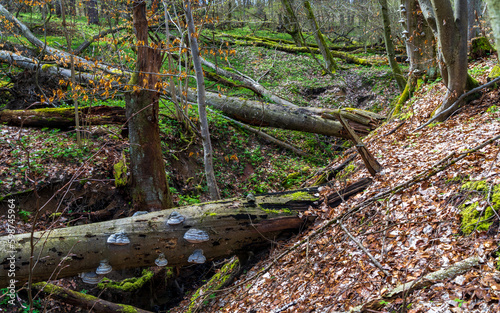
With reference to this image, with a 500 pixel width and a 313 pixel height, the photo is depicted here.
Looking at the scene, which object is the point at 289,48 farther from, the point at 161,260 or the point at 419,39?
the point at 161,260

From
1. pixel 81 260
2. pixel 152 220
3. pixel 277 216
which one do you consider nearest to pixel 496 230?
pixel 277 216

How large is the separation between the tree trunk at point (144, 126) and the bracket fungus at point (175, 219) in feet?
5.70

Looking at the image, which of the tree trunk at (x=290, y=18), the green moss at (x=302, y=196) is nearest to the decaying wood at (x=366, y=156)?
the green moss at (x=302, y=196)

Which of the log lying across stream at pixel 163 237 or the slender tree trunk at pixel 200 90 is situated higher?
the slender tree trunk at pixel 200 90

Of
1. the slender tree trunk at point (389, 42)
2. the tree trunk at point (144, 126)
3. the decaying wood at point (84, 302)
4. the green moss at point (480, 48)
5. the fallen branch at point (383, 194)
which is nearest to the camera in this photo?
the fallen branch at point (383, 194)

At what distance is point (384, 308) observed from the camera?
8.89 feet

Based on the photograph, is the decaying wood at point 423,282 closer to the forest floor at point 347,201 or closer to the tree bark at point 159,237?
the forest floor at point 347,201

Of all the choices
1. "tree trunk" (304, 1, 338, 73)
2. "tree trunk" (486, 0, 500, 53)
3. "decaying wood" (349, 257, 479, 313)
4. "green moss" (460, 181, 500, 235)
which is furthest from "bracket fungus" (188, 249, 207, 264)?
"tree trunk" (304, 1, 338, 73)

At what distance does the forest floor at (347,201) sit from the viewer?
3.02 meters

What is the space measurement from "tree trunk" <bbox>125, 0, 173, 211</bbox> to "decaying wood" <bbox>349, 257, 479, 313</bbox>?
4.49m

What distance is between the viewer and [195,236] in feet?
14.9

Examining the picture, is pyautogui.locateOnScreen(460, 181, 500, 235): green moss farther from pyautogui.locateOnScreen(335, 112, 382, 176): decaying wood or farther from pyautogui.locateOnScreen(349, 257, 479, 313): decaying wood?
pyautogui.locateOnScreen(335, 112, 382, 176): decaying wood

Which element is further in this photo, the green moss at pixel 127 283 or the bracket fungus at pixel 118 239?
the green moss at pixel 127 283

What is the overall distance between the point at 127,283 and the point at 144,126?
2916 millimetres
